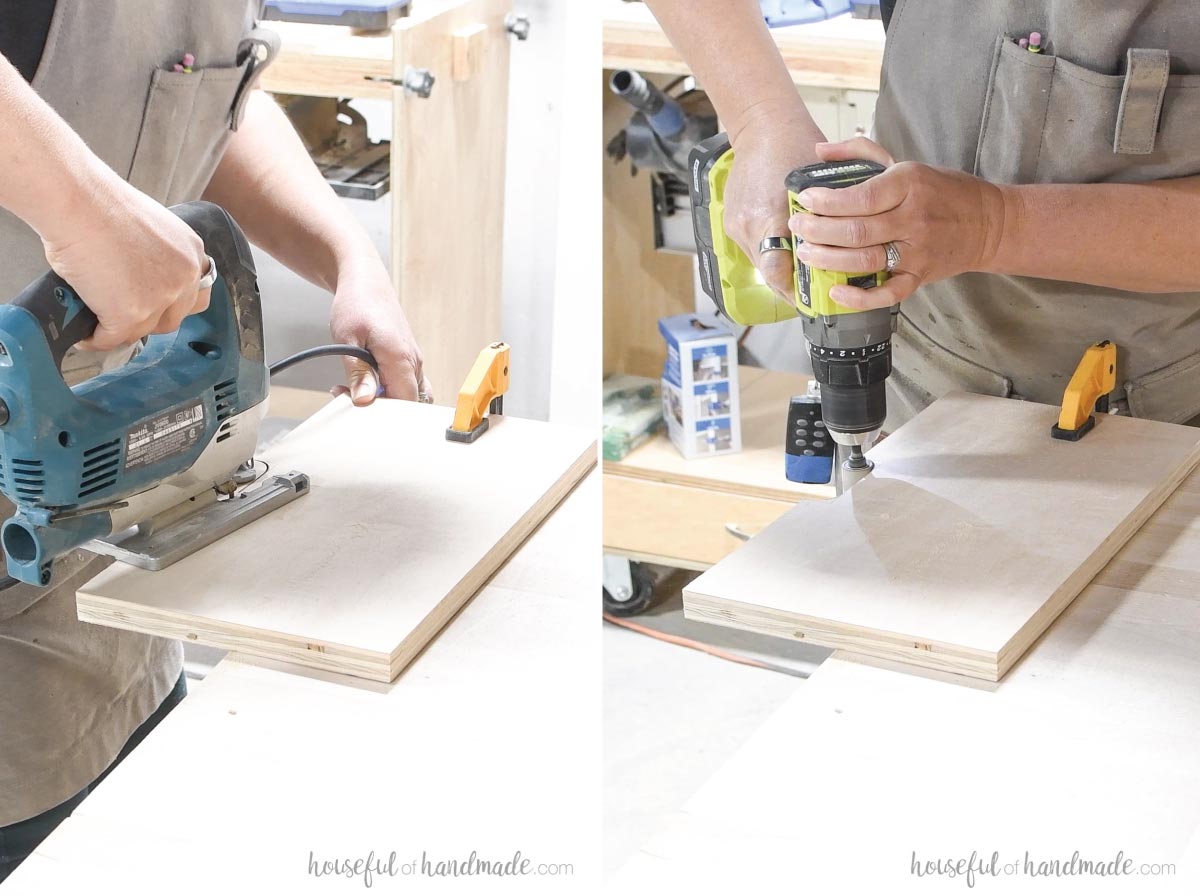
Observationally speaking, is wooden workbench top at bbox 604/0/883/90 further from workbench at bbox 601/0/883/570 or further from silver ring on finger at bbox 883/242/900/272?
silver ring on finger at bbox 883/242/900/272

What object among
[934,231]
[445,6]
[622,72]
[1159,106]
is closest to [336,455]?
[934,231]

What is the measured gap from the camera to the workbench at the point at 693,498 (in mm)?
2551

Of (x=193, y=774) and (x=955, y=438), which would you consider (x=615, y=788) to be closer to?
(x=955, y=438)

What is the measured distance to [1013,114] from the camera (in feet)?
4.18

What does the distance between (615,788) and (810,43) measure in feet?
4.40

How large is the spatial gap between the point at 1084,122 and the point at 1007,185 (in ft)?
0.31

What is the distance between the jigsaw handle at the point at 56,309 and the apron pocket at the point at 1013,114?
0.89 m

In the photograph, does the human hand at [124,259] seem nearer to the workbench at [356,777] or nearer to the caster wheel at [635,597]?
the workbench at [356,777]

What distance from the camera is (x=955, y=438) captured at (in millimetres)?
1264

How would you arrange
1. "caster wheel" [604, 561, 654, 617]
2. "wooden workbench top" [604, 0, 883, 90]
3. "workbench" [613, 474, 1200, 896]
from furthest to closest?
1. "caster wheel" [604, 561, 654, 617]
2. "wooden workbench top" [604, 0, 883, 90]
3. "workbench" [613, 474, 1200, 896]

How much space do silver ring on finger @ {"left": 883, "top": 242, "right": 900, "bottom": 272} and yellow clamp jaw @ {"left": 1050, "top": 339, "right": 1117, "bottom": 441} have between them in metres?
0.24

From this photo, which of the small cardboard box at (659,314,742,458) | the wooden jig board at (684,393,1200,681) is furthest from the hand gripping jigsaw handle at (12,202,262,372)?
the small cardboard box at (659,314,742,458)

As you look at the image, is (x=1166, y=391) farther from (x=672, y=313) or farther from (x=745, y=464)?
(x=672, y=313)

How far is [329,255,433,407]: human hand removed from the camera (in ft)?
4.52
